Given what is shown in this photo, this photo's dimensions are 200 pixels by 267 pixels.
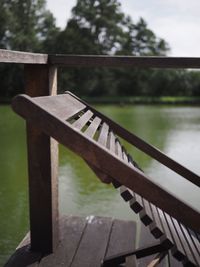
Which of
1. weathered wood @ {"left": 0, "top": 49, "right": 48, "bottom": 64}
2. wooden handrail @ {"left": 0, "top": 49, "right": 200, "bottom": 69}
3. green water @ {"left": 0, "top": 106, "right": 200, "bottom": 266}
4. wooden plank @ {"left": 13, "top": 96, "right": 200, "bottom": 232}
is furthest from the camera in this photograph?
green water @ {"left": 0, "top": 106, "right": 200, "bottom": 266}

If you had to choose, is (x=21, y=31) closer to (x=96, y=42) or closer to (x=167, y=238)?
(x=96, y=42)

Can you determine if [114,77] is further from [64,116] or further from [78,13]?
[64,116]

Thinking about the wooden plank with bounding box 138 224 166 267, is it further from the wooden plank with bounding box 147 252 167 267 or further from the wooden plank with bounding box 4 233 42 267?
the wooden plank with bounding box 4 233 42 267

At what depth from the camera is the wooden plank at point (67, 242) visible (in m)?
2.79

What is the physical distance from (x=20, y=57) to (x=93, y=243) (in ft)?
5.13

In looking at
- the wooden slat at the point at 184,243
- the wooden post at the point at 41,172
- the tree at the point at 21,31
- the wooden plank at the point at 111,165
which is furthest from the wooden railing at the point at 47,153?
the tree at the point at 21,31

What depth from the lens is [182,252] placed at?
213 centimetres

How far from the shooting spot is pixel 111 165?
1.59 meters

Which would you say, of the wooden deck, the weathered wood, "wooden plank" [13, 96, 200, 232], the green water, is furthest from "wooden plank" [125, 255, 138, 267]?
the weathered wood

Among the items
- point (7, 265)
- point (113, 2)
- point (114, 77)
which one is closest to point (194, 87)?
point (114, 77)

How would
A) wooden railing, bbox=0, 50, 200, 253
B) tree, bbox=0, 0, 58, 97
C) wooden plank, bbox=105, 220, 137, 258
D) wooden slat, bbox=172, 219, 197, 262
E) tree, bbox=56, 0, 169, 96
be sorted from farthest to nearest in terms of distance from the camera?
1. tree, bbox=56, 0, 169, 96
2. tree, bbox=0, 0, 58, 97
3. wooden plank, bbox=105, 220, 137, 258
4. wooden railing, bbox=0, 50, 200, 253
5. wooden slat, bbox=172, 219, 197, 262

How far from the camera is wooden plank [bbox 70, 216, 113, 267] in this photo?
2.82 metres

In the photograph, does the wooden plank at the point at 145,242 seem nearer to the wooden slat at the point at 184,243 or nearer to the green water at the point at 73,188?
the wooden slat at the point at 184,243

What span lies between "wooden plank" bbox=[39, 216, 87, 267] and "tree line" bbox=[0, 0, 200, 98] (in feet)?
93.2
